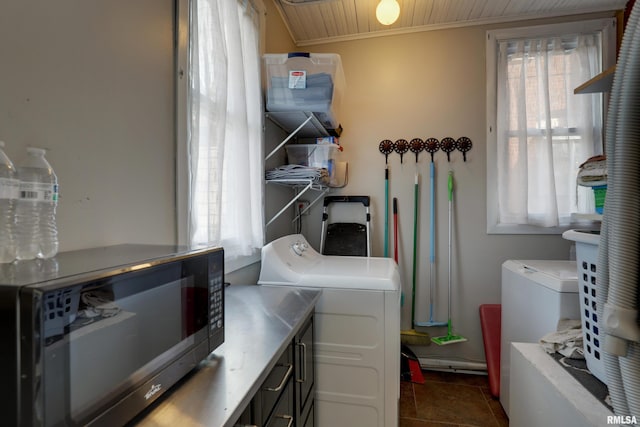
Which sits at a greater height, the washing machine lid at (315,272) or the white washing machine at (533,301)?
the washing machine lid at (315,272)

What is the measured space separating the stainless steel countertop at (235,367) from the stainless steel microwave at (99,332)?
4cm

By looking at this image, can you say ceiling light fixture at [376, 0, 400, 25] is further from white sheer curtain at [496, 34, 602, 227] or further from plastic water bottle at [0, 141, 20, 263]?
plastic water bottle at [0, 141, 20, 263]

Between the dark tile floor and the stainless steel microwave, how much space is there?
166 centimetres

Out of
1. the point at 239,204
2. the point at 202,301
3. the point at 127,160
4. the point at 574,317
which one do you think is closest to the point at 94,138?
the point at 127,160

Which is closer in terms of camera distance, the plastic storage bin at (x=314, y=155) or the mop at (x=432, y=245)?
the plastic storage bin at (x=314, y=155)

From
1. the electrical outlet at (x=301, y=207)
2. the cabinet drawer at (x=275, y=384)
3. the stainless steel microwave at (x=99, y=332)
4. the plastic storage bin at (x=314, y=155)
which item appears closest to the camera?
the stainless steel microwave at (x=99, y=332)

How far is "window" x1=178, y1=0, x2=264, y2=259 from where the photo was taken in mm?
1087

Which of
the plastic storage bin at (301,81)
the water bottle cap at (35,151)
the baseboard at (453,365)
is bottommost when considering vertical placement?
the baseboard at (453,365)

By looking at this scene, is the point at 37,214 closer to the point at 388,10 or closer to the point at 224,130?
the point at 224,130

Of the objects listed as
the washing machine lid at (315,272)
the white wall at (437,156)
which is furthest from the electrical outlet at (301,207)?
the washing machine lid at (315,272)

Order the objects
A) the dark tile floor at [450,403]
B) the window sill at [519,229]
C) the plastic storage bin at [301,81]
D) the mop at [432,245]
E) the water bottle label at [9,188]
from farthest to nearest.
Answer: the mop at [432,245]
the window sill at [519,229]
the dark tile floor at [450,403]
the plastic storage bin at [301,81]
the water bottle label at [9,188]

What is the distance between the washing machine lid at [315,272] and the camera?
1.42 m

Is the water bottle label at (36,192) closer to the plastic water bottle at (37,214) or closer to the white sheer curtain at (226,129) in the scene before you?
the plastic water bottle at (37,214)

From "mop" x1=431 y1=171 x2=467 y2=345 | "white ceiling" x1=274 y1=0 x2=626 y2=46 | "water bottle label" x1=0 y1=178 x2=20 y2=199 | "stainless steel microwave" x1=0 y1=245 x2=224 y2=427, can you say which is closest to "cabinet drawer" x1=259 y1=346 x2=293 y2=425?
"stainless steel microwave" x1=0 y1=245 x2=224 y2=427
